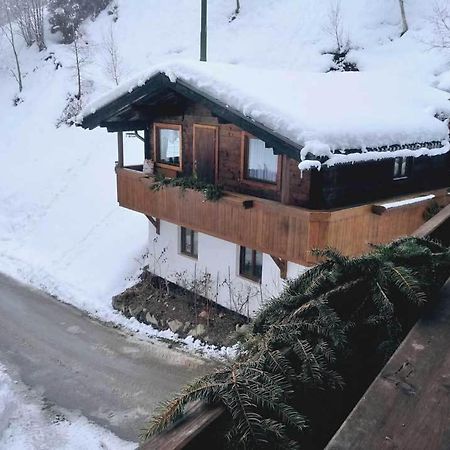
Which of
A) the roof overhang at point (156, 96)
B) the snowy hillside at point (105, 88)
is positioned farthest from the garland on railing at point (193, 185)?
the snowy hillside at point (105, 88)

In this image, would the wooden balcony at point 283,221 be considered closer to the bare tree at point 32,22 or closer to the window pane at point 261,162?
the window pane at point 261,162

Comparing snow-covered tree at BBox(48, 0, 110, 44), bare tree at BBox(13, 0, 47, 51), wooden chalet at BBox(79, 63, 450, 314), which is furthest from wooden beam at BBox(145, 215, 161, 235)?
bare tree at BBox(13, 0, 47, 51)

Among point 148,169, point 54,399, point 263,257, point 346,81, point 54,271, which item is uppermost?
point 346,81

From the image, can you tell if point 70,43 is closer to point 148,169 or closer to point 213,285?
point 148,169

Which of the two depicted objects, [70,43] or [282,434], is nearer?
[282,434]

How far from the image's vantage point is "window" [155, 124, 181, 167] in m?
13.6

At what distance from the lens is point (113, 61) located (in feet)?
102

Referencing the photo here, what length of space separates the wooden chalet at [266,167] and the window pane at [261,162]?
2cm

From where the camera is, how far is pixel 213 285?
516 inches

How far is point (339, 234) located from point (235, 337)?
769 cm

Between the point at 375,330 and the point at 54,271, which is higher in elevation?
the point at 375,330

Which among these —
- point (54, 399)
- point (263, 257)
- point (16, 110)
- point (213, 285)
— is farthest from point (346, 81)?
point (16, 110)

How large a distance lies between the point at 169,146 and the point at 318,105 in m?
4.78

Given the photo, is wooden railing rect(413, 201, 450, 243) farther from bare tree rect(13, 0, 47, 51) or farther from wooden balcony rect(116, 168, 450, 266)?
bare tree rect(13, 0, 47, 51)
